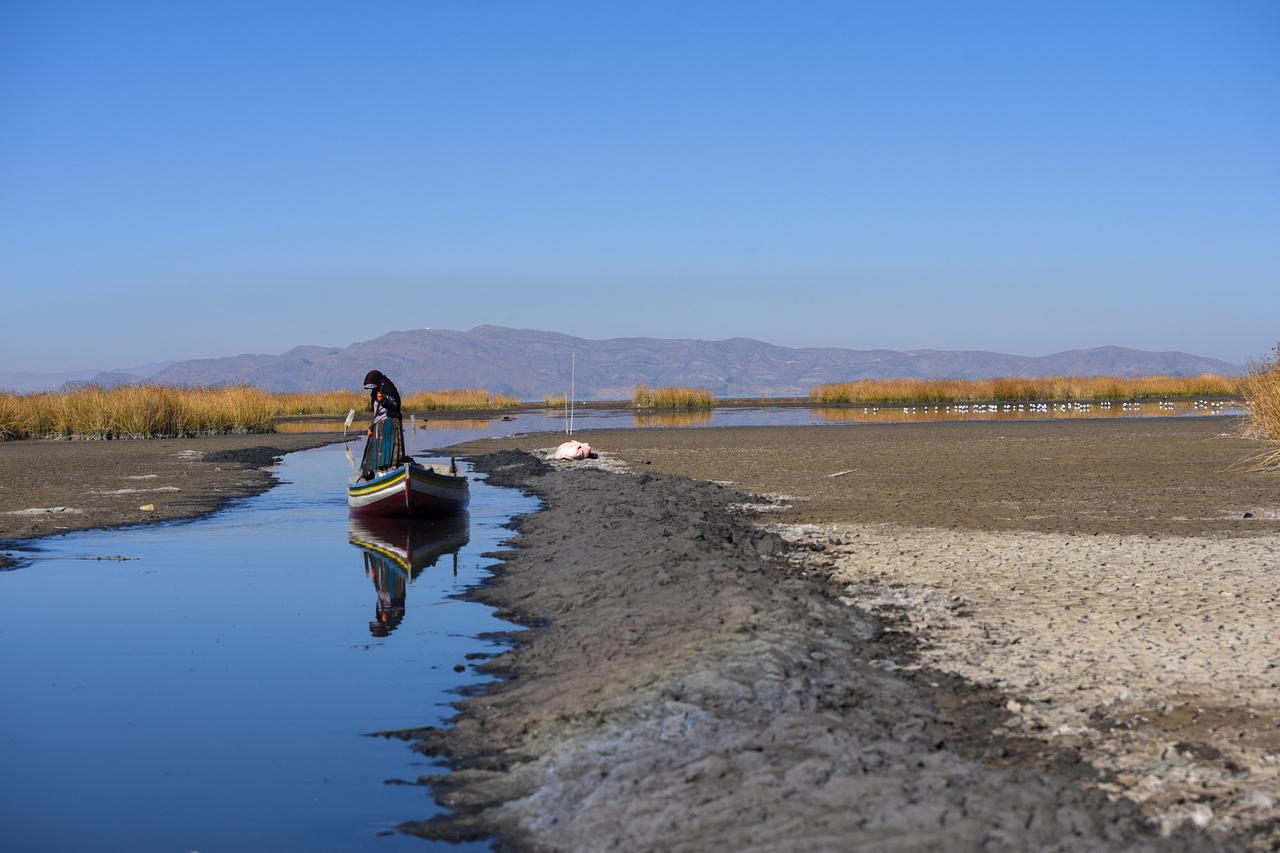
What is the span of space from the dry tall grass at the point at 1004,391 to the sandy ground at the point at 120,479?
4190cm

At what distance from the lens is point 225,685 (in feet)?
32.5

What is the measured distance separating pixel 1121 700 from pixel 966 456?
2289cm

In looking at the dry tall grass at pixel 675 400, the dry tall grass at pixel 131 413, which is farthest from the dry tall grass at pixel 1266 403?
the dry tall grass at pixel 675 400

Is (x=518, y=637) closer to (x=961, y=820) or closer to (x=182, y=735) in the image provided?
Result: (x=182, y=735)

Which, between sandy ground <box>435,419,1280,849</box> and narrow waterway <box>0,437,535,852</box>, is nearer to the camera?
sandy ground <box>435,419,1280,849</box>

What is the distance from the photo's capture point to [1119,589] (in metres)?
11.1

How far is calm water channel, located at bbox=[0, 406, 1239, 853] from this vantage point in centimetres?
698

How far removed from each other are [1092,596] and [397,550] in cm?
1040

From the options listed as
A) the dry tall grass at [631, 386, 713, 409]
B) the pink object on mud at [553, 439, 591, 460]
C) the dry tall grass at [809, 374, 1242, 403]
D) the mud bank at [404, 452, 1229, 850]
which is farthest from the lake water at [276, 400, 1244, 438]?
the mud bank at [404, 452, 1229, 850]

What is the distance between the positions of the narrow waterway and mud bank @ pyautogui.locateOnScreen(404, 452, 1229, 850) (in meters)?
0.59

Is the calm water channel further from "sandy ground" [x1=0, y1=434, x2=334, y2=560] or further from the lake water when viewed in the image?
the lake water

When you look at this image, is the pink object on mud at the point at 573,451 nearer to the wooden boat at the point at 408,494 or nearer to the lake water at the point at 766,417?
the wooden boat at the point at 408,494

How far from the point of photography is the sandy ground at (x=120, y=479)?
2105 centimetres

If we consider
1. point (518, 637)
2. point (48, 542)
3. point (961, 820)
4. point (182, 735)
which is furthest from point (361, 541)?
point (961, 820)
